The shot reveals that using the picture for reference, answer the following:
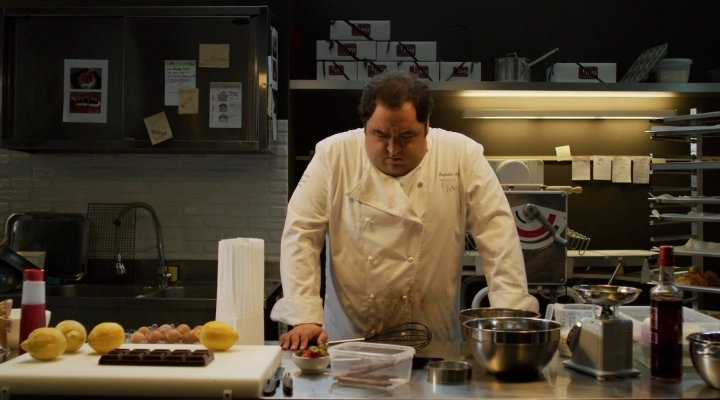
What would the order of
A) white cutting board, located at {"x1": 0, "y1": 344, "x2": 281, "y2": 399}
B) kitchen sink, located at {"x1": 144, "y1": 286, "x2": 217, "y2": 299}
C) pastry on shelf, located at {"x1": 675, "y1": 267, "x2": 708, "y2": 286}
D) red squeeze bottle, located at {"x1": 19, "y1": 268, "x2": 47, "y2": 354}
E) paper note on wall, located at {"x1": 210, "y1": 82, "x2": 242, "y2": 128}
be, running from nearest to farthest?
1. white cutting board, located at {"x1": 0, "y1": 344, "x2": 281, "y2": 399}
2. red squeeze bottle, located at {"x1": 19, "y1": 268, "x2": 47, "y2": 354}
3. pastry on shelf, located at {"x1": 675, "y1": 267, "x2": 708, "y2": 286}
4. paper note on wall, located at {"x1": 210, "y1": 82, "x2": 242, "y2": 128}
5. kitchen sink, located at {"x1": 144, "y1": 286, "x2": 217, "y2": 299}

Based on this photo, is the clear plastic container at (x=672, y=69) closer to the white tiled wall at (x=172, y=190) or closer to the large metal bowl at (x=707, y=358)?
the white tiled wall at (x=172, y=190)

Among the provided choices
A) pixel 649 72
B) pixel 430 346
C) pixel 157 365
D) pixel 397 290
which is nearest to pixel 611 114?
pixel 649 72

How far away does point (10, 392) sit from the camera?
1831 mm

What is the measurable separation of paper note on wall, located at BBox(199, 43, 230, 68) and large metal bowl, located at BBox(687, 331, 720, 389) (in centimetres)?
310

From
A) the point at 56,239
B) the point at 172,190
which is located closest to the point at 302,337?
the point at 172,190

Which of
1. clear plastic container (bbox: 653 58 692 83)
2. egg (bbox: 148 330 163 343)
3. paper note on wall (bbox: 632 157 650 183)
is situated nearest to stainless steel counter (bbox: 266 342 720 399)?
egg (bbox: 148 330 163 343)

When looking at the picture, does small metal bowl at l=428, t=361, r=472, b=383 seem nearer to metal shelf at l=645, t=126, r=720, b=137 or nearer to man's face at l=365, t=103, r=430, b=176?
man's face at l=365, t=103, r=430, b=176

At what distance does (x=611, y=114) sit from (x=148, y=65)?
3021mm

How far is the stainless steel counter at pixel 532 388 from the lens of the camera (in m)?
1.84

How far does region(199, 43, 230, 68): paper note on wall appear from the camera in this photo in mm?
4367

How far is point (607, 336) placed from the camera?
1998 mm

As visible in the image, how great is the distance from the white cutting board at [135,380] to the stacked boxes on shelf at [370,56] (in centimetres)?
324

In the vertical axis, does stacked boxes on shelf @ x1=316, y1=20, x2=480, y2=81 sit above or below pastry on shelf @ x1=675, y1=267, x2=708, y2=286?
above

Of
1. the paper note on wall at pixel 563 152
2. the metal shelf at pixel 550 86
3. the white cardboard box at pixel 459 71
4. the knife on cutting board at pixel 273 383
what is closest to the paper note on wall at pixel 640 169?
the paper note on wall at pixel 563 152
